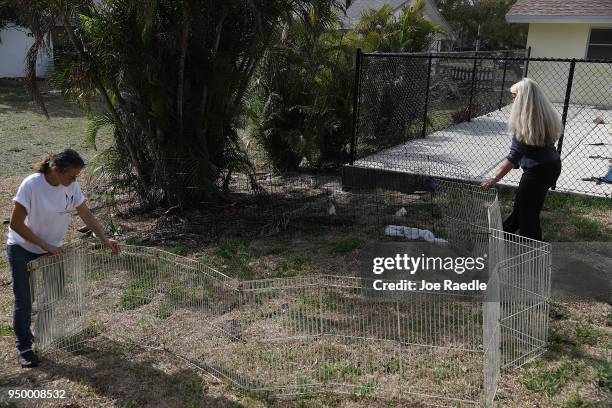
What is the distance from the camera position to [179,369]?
3.67 m

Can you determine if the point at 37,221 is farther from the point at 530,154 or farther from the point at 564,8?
the point at 564,8

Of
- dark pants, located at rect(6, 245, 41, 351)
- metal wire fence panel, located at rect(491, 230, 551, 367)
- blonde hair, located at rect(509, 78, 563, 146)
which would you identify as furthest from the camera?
blonde hair, located at rect(509, 78, 563, 146)

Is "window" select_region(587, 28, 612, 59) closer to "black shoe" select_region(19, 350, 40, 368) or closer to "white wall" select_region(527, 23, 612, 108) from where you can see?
"white wall" select_region(527, 23, 612, 108)

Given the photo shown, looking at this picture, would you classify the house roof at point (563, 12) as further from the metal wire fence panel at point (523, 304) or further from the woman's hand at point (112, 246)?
the woman's hand at point (112, 246)

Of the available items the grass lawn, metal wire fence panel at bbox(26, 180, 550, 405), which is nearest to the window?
the grass lawn

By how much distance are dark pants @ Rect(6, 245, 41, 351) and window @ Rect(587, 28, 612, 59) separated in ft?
56.6

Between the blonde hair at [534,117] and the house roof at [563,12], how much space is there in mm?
13589

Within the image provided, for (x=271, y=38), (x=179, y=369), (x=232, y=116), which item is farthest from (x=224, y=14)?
(x=179, y=369)

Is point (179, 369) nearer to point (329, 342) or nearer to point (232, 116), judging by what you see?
point (329, 342)

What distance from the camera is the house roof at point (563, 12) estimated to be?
15.9 meters

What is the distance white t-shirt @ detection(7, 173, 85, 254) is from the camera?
3496 mm

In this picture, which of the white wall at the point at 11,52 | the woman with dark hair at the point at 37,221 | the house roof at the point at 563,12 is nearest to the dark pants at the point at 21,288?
the woman with dark hair at the point at 37,221

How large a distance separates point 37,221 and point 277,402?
187 cm

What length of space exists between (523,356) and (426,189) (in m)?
4.13
